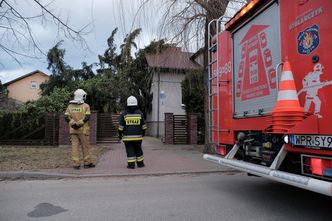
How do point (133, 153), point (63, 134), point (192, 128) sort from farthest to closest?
point (192, 128)
point (63, 134)
point (133, 153)

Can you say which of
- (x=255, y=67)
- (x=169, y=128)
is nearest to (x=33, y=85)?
(x=169, y=128)

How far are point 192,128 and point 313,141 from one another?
13.0m

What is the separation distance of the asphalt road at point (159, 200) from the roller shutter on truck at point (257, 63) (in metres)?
1.50

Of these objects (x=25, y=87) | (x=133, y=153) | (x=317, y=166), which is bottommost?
(x=133, y=153)

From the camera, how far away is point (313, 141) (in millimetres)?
4066

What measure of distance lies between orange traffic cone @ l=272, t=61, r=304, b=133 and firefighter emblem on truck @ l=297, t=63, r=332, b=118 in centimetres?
12

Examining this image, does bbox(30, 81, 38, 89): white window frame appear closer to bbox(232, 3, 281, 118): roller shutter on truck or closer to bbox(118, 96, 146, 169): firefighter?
bbox(118, 96, 146, 169): firefighter

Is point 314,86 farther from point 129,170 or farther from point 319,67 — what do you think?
point 129,170

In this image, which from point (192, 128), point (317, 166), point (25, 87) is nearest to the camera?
point (317, 166)

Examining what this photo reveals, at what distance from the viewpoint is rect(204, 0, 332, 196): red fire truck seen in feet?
13.1

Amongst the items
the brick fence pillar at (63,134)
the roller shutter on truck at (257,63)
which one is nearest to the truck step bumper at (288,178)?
the roller shutter on truck at (257,63)

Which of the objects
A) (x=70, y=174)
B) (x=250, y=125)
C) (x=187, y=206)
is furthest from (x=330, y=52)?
(x=70, y=174)

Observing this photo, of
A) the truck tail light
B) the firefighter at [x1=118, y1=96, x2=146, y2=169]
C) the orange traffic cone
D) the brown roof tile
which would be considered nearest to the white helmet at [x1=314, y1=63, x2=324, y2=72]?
the orange traffic cone

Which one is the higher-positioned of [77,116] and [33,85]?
[33,85]
